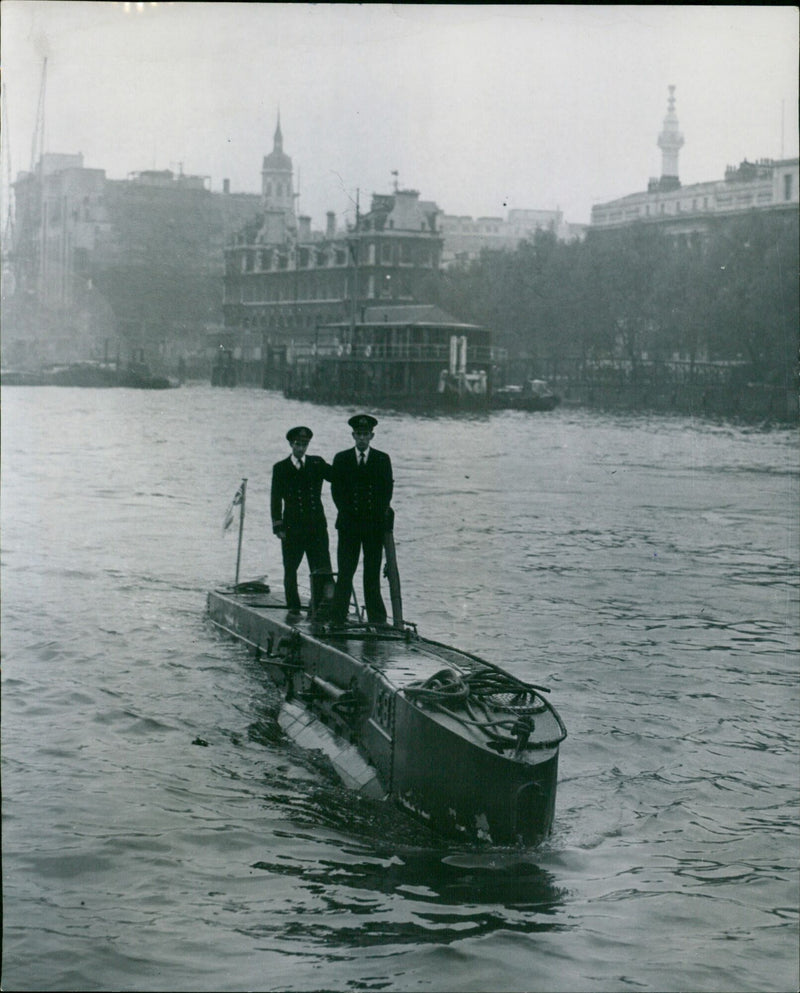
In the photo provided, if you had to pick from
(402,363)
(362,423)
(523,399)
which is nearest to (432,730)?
(362,423)

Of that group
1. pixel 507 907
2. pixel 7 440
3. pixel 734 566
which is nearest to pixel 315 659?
pixel 507 907

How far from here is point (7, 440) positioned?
4928 centimetres

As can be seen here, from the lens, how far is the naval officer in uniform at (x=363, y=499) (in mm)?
12336

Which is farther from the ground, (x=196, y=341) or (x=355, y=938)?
(x=196, y=341)

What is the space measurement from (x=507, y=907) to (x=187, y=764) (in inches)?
183

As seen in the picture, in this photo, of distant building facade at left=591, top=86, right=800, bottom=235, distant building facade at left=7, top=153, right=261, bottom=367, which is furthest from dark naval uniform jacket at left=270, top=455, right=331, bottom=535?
distant building facade at left=591, top=86, right=800, bottom=235

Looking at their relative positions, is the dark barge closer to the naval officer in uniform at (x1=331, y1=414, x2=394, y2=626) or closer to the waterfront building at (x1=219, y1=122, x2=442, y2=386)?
the naval officer in uniform at (x1=331, y1=414, x2=394, y2=626)

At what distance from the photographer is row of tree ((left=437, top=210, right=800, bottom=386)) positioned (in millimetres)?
61469

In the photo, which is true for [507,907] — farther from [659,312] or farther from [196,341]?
[196,341]

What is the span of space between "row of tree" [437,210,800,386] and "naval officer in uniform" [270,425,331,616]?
148 feet

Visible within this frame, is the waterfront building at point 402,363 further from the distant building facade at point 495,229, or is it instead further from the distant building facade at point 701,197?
the distant building facade at point 495,229

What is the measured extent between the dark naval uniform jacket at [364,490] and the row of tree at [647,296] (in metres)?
46.4

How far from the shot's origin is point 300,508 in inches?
562

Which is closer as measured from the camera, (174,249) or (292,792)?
(292,792)
